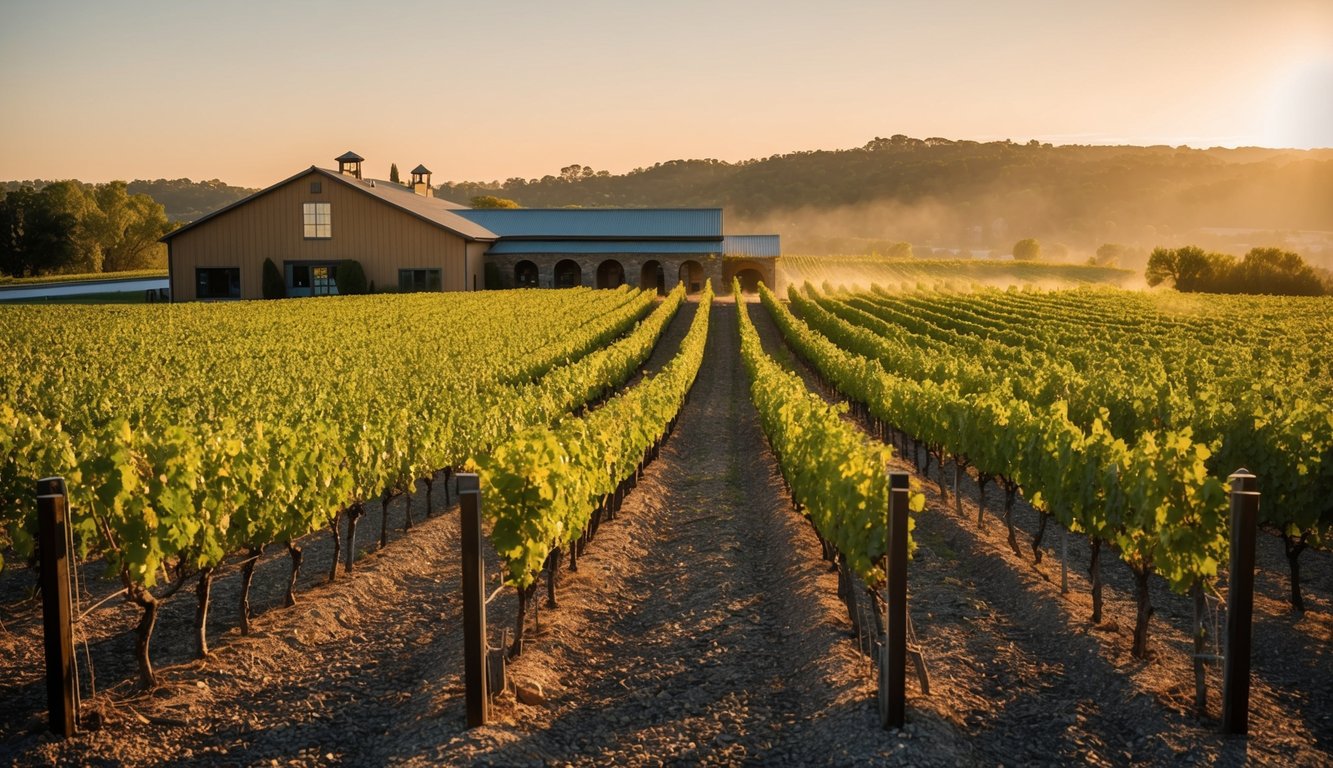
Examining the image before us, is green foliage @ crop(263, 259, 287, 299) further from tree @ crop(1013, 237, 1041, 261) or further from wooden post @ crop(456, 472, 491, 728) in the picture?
tree @ crop(1013, 237, 1041, 261)

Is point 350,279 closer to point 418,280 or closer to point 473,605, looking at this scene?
point 418,280

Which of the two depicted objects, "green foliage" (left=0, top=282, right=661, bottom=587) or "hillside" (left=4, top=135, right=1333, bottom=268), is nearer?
"green foliage" (left=0, top=282, right=661, bottom=587)

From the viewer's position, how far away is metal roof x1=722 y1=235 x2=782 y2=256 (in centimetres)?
6969

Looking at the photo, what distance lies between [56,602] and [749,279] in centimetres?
6609

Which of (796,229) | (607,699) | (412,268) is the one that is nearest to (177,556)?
(607,699)

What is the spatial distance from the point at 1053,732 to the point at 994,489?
9.50 meters

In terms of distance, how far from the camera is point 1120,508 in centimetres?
857

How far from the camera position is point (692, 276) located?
6819 cm

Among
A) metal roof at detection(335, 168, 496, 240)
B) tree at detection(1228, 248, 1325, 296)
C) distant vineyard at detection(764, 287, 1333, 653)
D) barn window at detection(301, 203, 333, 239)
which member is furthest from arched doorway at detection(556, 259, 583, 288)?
tree at detection(1228, 248, 1325, 296)

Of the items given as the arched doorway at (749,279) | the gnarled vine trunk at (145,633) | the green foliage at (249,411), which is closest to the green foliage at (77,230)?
the green foliage at (249,411)

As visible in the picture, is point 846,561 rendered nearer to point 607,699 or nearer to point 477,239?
point 607,699

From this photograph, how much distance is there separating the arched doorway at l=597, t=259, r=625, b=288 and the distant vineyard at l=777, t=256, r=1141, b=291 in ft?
98.0

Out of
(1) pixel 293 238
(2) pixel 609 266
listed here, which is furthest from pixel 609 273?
(1) pixel 293 238

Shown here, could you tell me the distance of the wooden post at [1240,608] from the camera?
21.4ft
